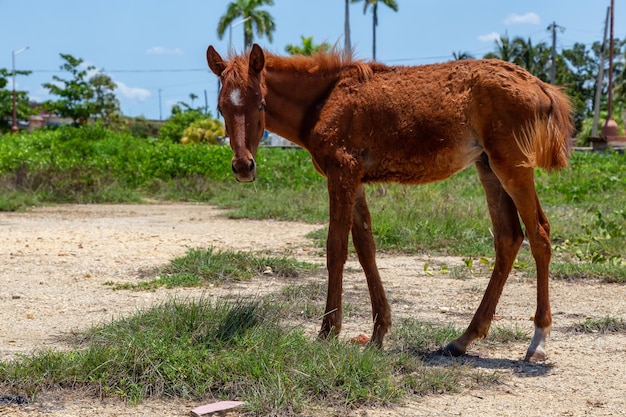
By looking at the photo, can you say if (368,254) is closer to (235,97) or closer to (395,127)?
(395,127)

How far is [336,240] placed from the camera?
A: 5.97 m

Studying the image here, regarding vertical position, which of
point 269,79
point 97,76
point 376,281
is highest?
point 97,76

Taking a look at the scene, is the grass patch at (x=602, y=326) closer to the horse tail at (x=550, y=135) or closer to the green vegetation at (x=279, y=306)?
the green vegetation at (x=279, y=306)

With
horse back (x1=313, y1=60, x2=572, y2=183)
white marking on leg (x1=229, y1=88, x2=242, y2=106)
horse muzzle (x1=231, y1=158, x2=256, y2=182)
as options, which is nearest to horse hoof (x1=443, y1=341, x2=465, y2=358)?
horse back (x1=313, y1=60, x2=572, y2=183)

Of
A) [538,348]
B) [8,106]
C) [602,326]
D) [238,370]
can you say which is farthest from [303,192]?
[8,106]

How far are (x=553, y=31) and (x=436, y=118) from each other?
57.6 metres

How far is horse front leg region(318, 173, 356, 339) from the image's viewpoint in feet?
19.4

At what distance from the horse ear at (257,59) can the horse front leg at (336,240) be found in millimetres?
975

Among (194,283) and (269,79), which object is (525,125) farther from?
(194,283)

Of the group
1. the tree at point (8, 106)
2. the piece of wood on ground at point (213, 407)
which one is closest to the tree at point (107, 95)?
the tree at point (8, 106)

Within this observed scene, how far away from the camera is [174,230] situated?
45.5 ft

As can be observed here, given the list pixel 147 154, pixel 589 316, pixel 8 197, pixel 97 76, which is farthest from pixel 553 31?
pixel 589 316

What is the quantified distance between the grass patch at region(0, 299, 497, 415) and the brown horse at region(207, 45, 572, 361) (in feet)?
2.44

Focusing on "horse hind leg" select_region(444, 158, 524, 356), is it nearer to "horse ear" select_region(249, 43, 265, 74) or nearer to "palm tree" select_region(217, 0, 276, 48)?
"horse ear" select_region(249, 43, 265, 74)
